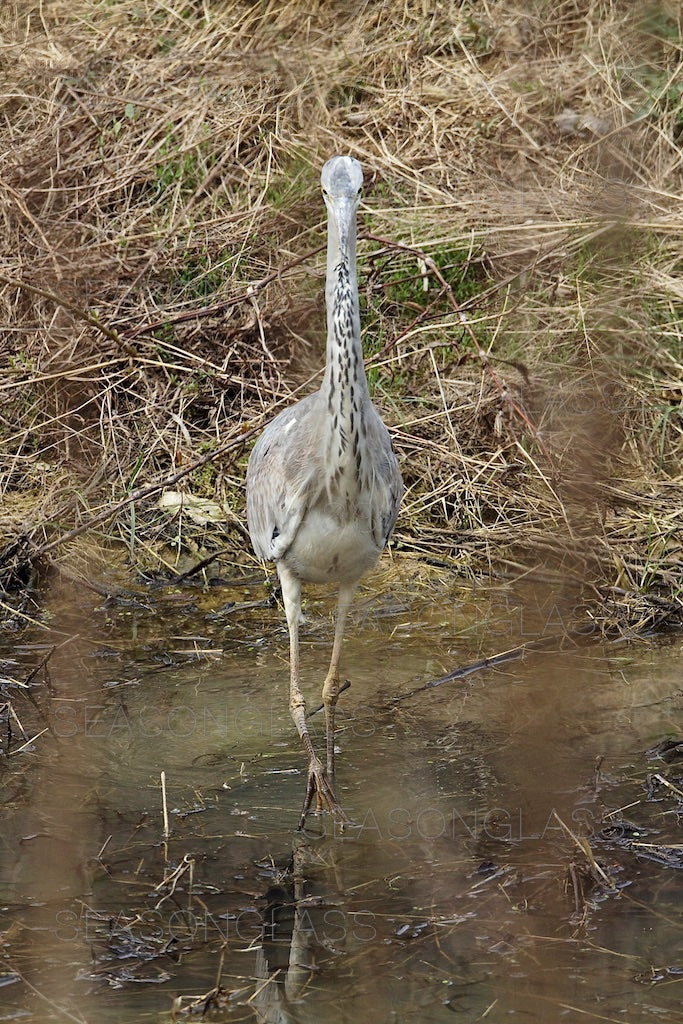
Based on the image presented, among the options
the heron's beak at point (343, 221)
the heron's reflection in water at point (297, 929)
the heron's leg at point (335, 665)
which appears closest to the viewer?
the heron's reflection in water at point (297, 929)

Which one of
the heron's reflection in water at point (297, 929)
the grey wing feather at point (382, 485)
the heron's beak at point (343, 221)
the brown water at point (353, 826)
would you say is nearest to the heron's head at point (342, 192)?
the heron's beak at point (343, 221)

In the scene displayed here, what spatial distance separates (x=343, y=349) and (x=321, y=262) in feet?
11.8

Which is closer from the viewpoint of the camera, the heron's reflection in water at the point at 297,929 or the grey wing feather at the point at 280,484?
the heron's reflection in water at the point at 297,929

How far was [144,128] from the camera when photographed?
7520 mm

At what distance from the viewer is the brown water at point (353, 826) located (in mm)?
2842

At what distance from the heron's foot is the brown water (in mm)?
42

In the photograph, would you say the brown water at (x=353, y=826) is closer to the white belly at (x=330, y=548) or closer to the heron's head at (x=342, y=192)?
the white belly at (x=330, y=548)

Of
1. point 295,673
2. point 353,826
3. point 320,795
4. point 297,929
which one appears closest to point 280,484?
point 295,673

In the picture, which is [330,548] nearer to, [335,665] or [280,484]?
[280,484]

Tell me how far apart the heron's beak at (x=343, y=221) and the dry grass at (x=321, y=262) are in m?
1.69

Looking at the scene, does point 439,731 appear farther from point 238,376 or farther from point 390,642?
point 238,376

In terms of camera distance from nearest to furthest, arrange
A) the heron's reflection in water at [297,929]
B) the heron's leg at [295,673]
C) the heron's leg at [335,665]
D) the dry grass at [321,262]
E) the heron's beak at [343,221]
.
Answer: the heron's reflection in water at [297,929] < the heron's beak at [343,221] < the heron's leg at [295,673] < the heron's leg at [335,665] < the dry grass at [321,262]

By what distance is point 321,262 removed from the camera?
6.87m

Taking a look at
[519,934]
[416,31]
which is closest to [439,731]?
[519,934]
